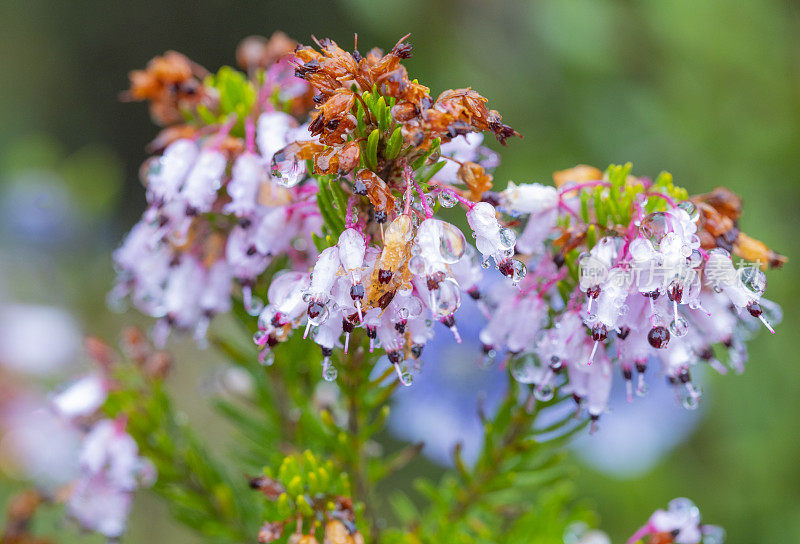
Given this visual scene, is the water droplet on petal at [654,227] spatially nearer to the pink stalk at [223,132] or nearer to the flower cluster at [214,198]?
the flower cluster at [214,198]

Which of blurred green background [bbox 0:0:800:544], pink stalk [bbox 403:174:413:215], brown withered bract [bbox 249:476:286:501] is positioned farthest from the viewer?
blurred green background [bbox 0:0:800:544]

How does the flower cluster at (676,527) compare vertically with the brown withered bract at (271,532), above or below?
above

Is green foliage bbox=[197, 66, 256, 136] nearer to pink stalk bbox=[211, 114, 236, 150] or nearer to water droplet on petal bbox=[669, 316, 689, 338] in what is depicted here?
pink stalk bbox=[211, 114, 236, 150]

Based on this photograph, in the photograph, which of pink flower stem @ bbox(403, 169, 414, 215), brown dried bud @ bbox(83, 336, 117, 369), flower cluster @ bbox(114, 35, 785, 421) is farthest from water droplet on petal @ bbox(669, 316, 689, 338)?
brown dried bud @ bbox(83, 336, 117, 369)

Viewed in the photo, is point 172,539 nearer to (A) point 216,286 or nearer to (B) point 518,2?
(A) point 216,286

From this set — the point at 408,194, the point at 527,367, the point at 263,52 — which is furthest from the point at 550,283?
the point at 263,52

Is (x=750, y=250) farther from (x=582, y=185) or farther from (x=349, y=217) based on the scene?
(x=349, y=217)

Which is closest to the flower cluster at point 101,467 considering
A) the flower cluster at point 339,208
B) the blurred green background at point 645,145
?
the flower cluster at point 339,208
